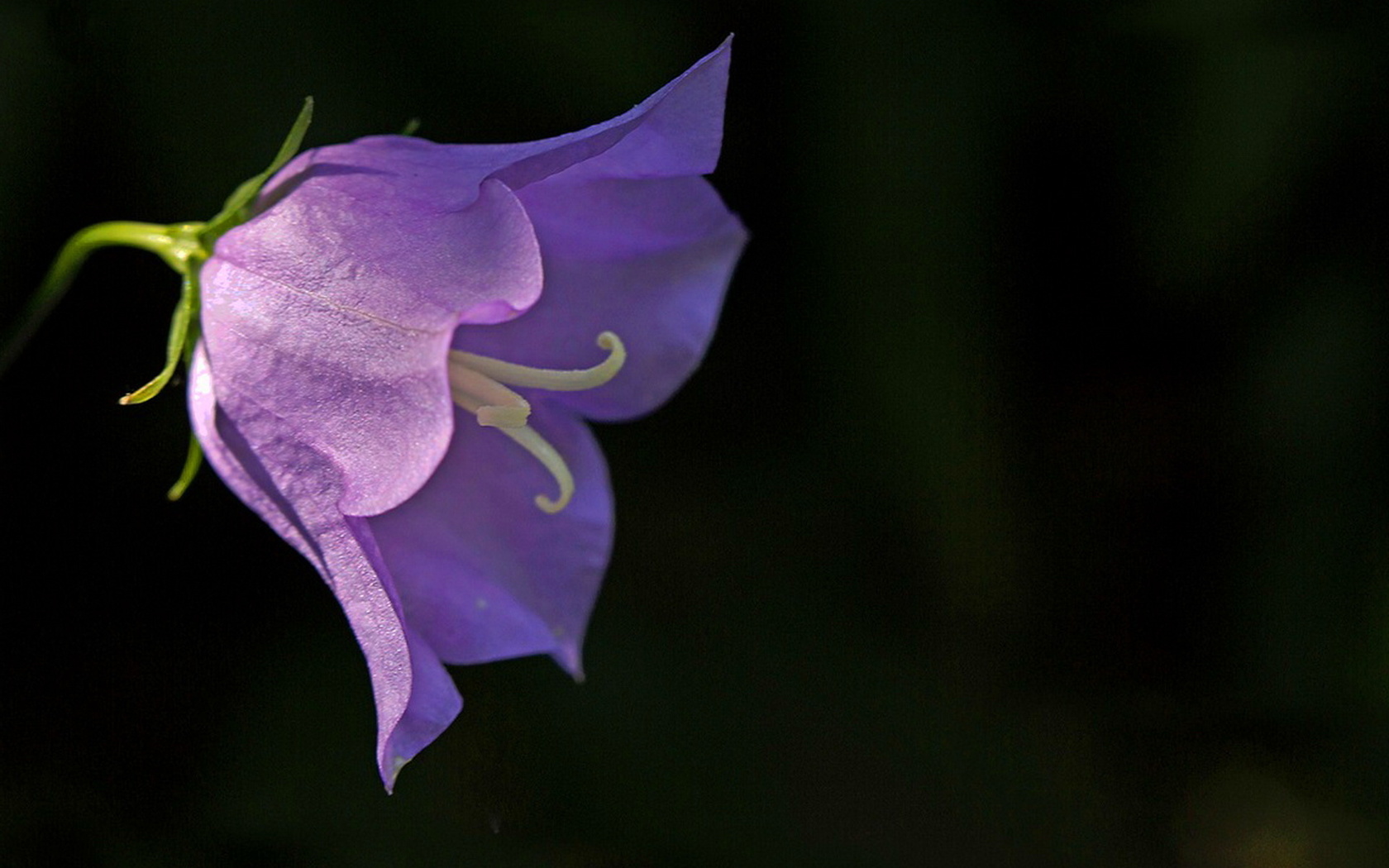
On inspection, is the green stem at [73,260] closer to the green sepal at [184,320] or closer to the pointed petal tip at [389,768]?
the green sepal at [184,320]

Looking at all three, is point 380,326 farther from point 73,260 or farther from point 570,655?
point 570,655

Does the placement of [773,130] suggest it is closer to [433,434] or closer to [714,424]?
[714,424]

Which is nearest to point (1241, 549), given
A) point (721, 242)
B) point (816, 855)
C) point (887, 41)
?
point (816, 855)

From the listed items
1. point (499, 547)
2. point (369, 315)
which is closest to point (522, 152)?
point (369, 315)

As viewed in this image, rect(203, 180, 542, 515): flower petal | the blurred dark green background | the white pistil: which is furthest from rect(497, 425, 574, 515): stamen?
the blurred dark green background

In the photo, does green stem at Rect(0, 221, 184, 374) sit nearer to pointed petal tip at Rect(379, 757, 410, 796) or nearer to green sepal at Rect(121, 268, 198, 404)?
green sepal at Rect(121, 268, 198, 404)

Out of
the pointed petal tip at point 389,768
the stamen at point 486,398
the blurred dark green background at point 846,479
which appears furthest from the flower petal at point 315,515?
the blurred dark green background at point 846,479
